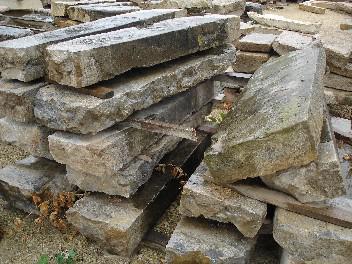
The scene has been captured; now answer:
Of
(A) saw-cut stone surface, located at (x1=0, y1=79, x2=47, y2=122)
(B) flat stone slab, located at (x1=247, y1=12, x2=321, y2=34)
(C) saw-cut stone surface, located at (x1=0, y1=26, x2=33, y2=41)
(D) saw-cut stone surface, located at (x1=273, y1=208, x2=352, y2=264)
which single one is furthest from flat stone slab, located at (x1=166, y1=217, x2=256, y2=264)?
(B) flat stone slab, located at (x1=247, y1=12, x2=321, y2=34)

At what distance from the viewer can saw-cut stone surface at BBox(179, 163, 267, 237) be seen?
262cm

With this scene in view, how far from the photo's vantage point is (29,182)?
3451 millimetres

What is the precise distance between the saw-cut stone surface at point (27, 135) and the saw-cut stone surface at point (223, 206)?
1.24 metres

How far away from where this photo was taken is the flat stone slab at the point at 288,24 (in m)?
7.30

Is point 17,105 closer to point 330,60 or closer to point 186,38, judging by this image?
point 186,38

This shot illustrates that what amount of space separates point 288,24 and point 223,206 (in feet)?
19.1

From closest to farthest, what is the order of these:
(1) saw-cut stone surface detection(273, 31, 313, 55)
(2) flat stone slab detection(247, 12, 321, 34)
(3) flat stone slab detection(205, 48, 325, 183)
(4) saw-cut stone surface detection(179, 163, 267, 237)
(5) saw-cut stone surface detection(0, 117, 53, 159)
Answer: (3) flat stone slab detection(205, 48, 325, 183), (4) saw-cut stone surface detection(179, 163, 267, 237), (5) saw-cut stone surface detection(0, 117, 53, 159), (1) saw-cut stone surface detection(273, 31, 313, 55), (2) flat stone slab detection(247, 12, 321, 34)

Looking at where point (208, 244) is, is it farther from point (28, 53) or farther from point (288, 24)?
point (288, 24)

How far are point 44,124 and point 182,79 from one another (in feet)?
3.97

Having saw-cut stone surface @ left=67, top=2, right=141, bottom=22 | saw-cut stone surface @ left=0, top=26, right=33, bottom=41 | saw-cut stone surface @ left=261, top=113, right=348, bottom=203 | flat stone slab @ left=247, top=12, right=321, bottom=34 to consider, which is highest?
saw-cut stone surface @ left=67, top=2, right=141, bottom=22

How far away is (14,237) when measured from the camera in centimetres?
330

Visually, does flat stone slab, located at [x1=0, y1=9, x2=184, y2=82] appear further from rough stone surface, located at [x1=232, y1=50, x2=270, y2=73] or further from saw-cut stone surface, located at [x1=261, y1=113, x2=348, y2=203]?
rough stone surface, located at [x1=232, y1=50, x2=270, y2=73]

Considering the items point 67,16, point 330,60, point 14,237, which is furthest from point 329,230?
point 67,16

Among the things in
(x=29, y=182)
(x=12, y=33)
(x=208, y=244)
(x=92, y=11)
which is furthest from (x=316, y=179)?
(x=92, y=11)
